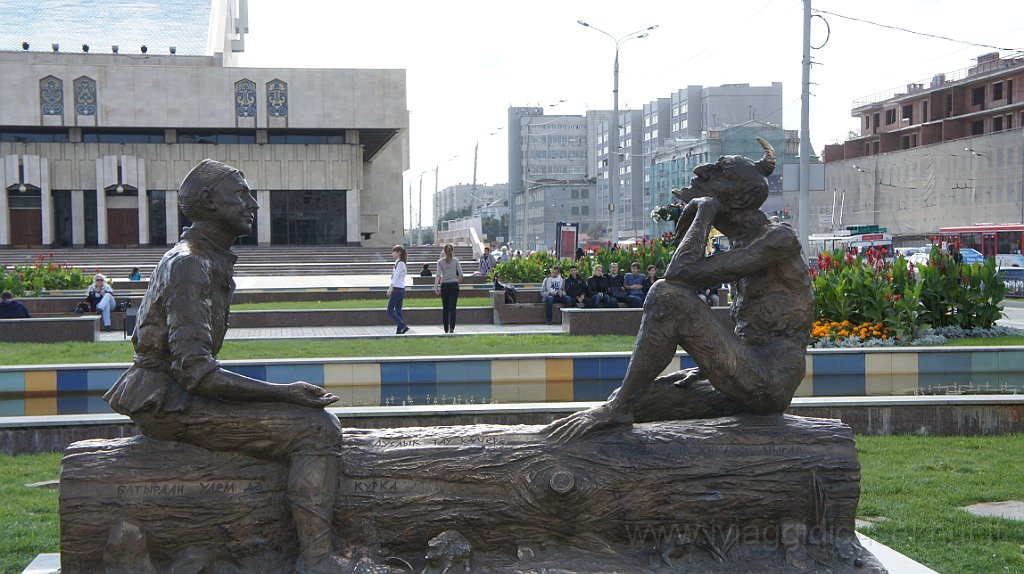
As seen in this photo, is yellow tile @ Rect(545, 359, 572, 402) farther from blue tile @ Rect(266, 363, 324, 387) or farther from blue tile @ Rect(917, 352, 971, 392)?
blue tile @ Rect(917, 352, 971, 392)

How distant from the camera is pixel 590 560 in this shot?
4.28m

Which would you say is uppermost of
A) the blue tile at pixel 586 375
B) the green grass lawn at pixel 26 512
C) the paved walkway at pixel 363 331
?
the blue tile at pixel 586 375

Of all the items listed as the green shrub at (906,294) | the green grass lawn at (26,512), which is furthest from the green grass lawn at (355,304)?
the green grass lawn at (26,512)

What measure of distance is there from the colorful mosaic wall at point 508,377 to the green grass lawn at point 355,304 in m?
11.5

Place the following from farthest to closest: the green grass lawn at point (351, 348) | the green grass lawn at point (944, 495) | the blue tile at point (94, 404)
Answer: the green grass lawn at point (351, 348) → the blue tile at point (94, 404) → the green grass lawn at point (944, 495)

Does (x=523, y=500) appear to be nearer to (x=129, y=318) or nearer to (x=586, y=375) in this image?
(x=586, y=375)

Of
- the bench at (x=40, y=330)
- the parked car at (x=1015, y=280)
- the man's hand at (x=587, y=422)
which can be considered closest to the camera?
the man's hand at (x=587, y=422)

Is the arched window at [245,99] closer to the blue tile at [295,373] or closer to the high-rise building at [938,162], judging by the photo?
the high-rise building at [938,162]

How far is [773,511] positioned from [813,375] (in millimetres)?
5995

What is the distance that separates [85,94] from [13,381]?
1752 inches

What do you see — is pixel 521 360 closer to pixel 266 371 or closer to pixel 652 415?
pixel 266 371

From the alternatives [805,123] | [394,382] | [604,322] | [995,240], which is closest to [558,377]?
[394,382]

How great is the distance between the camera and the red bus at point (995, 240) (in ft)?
106

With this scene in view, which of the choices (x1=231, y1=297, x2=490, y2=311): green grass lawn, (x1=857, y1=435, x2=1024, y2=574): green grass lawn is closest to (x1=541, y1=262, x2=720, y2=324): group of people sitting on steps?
(x1=231, y1=297, x2=490, y2=311): green grass lawn
